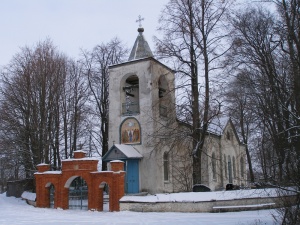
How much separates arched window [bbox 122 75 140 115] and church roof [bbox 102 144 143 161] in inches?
102

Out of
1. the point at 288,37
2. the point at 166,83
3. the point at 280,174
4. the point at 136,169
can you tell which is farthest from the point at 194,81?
the point at 280,174

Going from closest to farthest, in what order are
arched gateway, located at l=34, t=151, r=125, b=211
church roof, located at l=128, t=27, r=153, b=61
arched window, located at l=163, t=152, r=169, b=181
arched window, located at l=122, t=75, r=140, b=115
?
1. arched gateway, located at l=34, t=151, r=125, b=211
2. arched window, located at l=163, t=152, r=169, b=181
3. arched window, located at l=122, t=75, r=140, b=115
4. church roof, located at l=128, t=27, r=153, b=61

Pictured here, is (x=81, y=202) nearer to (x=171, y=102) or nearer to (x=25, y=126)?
(x=171, y=102)

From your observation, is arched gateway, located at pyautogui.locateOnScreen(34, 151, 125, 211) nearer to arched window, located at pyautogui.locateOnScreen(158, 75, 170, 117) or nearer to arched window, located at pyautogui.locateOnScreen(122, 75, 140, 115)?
arched window, located at pyautogui.locateOnScreen(122, 75, 140, 115)

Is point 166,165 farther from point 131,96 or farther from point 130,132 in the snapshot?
point 131,96

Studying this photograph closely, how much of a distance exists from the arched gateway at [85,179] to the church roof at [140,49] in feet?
27.9

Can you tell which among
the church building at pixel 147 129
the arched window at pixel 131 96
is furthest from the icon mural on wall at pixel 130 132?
the arched window at pixel 131 96

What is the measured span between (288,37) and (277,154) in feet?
12.0

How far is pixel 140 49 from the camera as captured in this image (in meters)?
24.9

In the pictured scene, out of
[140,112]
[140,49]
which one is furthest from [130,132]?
[140,49]

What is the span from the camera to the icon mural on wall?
74.8 ft

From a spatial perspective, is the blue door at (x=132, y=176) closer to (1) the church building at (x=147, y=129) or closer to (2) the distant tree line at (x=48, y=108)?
(1) the church building at (x=147, y=129)

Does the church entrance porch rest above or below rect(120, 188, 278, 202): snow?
above

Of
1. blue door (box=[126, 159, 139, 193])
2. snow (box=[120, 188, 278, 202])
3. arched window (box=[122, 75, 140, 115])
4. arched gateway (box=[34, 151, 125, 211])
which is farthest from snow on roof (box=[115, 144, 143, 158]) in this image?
snow (box=[120, 188, 278, 202])
